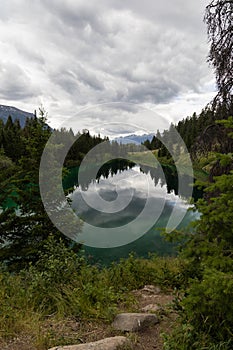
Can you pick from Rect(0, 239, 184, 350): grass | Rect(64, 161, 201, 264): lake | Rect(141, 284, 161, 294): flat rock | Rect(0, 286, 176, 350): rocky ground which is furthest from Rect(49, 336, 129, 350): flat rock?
Rect(64, 161, 201, 264): lake

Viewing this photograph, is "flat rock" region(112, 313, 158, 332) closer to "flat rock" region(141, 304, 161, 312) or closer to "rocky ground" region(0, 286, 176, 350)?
"rocky ground" region(0, 286, 176, 350)

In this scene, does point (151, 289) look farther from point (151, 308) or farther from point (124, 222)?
point (124, 222)

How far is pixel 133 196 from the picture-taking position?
29.6 m

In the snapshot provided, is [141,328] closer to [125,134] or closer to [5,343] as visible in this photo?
[5,343]

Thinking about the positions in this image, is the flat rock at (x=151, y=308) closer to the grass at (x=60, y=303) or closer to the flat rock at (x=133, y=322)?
the grass at (x=60, y=303)

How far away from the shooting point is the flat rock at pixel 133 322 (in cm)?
363

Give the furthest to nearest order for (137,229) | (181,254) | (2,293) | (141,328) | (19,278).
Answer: (137,229), (19,278), (2,293), (141,328), (181,254)

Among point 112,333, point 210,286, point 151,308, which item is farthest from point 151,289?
point 210,286

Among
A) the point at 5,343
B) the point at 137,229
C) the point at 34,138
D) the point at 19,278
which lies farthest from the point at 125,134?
the point at 137,229

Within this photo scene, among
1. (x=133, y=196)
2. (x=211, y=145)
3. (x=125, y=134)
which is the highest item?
(x=125, y=134)

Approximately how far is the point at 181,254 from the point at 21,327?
2.37m

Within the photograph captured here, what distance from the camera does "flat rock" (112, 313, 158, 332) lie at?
3.63m

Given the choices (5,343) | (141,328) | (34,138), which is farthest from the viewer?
(34,138)

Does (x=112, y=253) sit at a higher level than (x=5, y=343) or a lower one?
lower
